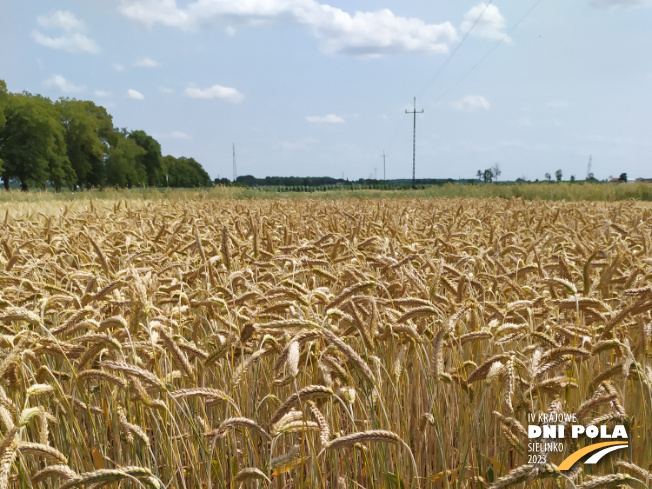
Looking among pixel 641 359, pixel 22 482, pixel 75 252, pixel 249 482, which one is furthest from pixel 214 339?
pixel 75 252

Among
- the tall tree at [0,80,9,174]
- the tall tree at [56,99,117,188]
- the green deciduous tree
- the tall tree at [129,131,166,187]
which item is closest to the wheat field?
the tall tree at [0,80,9,174]

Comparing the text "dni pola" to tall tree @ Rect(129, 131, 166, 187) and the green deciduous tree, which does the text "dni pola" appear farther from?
the green deciduous tree

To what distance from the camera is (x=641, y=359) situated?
2166 millimetres

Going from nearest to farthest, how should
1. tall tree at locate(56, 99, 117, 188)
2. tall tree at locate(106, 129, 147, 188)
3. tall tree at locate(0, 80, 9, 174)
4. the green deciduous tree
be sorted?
tall tree at locate(0, 80, 9, 174), tall tree at locate(56, 99, 117, 188), tall tree at locate(106, 129, 147, 188), the green deciduous tree

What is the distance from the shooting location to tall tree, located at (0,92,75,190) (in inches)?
2168

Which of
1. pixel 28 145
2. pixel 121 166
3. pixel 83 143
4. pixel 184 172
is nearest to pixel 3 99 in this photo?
pixel 28 145

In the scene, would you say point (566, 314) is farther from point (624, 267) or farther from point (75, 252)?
point (75, 252)

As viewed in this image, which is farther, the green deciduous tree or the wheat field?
the green deciduous tree

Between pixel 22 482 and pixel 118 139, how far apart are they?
85072mm

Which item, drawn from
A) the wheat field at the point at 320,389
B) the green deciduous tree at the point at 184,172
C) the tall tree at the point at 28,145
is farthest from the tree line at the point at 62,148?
the wheat field at the point at 320,389

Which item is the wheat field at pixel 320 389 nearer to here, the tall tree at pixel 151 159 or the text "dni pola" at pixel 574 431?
the text "dni pola" at pixel 574 431

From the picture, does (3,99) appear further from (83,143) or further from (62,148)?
(83,143)

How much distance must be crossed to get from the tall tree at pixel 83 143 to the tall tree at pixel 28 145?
10176 millimetres

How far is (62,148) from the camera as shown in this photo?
6088 cm
